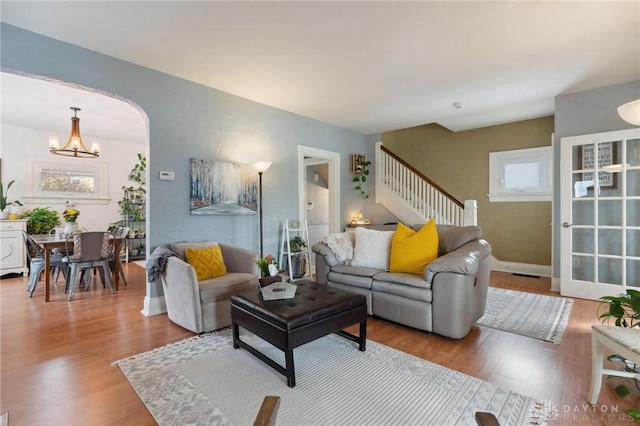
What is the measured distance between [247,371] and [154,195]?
2136mm

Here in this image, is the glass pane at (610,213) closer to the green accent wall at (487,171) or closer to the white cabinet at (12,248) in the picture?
the green accent wall at (487,171)

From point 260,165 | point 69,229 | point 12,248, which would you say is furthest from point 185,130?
point 12,248

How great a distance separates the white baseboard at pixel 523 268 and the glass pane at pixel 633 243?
1683mm

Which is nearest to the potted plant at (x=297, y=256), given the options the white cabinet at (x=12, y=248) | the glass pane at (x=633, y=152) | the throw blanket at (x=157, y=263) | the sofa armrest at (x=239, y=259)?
the sofa armrest at (x=239, y=259)

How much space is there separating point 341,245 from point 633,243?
3388 mm

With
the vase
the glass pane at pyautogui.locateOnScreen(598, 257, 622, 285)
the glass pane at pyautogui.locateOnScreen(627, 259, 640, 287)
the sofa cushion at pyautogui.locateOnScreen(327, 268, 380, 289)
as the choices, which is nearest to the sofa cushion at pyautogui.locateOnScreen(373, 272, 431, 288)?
the sofa cushion at pyautogui.locateOnScreen(327, 268, 380, 289)

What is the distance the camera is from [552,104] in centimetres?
444

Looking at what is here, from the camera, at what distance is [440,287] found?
101 inches

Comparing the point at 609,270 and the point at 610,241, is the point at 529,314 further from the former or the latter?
the point at 610,241

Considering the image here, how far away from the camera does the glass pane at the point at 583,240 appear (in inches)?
148

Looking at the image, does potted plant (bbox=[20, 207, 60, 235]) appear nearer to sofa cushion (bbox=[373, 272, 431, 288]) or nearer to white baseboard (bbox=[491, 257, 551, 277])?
sofa cushion (bbox=[373, 272, 431, 288])

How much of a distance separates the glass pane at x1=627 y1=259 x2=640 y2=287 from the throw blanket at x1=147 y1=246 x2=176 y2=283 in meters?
5.11

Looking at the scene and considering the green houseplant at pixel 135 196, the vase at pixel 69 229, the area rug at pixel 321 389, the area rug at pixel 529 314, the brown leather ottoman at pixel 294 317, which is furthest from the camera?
the green houseplant at pixel 135 196

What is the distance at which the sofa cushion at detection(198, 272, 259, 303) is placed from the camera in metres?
2.72
